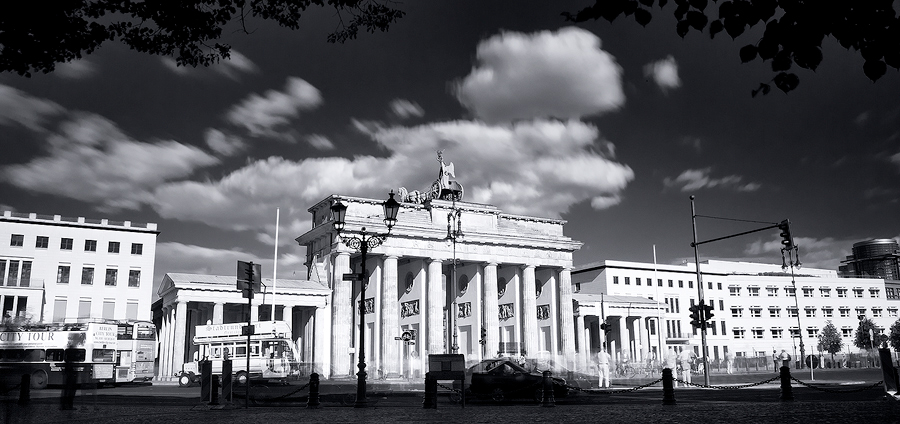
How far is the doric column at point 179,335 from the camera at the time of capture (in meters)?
52.4

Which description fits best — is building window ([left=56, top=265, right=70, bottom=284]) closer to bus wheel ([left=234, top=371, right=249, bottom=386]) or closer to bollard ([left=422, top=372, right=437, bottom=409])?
bus wheel ([left=234, top=371, right=249, bottom=386])

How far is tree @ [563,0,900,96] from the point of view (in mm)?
5131

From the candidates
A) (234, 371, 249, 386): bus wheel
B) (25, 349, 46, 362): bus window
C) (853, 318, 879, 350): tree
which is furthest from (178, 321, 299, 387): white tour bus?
(853, 318, 879, 350): tree

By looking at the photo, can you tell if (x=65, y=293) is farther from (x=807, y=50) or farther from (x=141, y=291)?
(x=807, y=50)

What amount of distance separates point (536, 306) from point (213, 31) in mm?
65799

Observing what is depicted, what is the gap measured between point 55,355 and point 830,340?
92.9 m

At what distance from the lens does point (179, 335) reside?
5266 centimetres

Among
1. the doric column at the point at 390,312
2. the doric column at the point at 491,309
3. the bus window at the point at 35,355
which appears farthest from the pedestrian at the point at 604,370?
the doric column at the point at 491,309

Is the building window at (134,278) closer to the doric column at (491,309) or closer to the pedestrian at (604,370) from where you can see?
the doric column at (491,309)

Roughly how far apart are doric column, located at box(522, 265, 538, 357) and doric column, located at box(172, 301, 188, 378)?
3234cm

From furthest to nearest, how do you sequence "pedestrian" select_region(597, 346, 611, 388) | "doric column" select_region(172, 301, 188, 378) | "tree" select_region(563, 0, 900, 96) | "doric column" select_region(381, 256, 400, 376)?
"doric column" select_region(381, 256, 400, 376) < "doric column" select_region(172, 301, 188, 378) < "pedestrian" select_region(597, 346, 611, 388) < "tree" select_region(563, 0, 900, 96)

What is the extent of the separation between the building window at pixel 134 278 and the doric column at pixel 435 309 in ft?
97.7

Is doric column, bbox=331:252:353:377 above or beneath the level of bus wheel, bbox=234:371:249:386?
above

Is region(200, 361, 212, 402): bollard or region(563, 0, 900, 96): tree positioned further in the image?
region(200, 361, 212, 402): bollard
